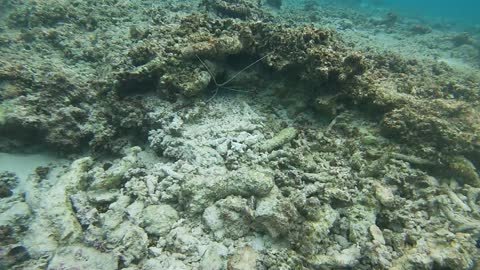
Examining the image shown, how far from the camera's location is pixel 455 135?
14.4 feet

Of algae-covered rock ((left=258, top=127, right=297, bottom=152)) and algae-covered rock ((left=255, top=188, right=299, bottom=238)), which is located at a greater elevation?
algae-covered rock ((left=258, top=127, right=297, bottom=152))

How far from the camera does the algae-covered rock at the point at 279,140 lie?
4426 mm

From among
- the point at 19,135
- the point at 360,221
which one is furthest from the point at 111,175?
the point at 360,221

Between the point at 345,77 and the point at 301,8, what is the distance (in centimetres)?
1405

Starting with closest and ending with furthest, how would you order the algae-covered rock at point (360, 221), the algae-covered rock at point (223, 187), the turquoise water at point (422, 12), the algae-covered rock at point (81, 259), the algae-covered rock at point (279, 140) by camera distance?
the algae-covered rock at point (81, 259), the algae-covered rock at point (360, 221), the algae-covered rock at point (223, 187), the algae-covered rock at point (279, 140), the turquoise water at point (422, 12)

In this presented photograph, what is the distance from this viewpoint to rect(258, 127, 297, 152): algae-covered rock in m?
4.43

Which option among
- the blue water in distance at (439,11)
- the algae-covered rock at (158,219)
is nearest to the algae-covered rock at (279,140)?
the algae-covered rock at (158,219)

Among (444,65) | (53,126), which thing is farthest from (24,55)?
(444,65)

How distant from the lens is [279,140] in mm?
4527

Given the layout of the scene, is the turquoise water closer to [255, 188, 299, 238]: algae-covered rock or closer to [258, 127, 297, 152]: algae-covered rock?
[258, 127, 297, 152]: algae-covered rock

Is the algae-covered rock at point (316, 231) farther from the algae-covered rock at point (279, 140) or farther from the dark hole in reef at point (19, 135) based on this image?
the dark hole in reef at point (19, 135)

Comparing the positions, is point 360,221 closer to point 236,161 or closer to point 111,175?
point 236,161

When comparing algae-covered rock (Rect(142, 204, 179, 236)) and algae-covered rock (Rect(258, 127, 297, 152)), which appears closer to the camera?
algae-covered rock (Rect(142, 204, 179, 236))

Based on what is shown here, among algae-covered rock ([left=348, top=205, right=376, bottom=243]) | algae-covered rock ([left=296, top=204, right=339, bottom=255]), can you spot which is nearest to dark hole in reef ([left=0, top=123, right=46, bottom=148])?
algae-covered rock ([left=296, top=204, right=339, bottom=255])
